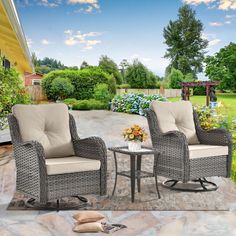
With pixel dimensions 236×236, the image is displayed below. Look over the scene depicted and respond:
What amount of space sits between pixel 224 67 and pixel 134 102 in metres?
7.81

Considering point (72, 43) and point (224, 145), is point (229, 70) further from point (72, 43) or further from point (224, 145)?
point (224, 145)

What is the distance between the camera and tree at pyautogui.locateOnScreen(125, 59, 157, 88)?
18.8 meters

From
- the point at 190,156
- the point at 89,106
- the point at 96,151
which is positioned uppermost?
the point at 96,151

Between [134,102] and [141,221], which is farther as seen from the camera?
[134,102]

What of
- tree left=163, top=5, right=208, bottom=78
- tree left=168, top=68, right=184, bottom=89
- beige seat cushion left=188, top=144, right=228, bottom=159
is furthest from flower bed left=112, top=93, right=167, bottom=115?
tree left=163, top=5, right=208, bottom=78

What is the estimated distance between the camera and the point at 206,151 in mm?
5062

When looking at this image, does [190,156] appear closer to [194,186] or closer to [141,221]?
[194,186]

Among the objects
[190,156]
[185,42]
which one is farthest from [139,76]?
[190,156]

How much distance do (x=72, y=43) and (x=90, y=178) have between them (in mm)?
19813

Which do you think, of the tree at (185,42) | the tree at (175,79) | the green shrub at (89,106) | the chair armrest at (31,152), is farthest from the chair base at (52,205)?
the tree at (185,42)

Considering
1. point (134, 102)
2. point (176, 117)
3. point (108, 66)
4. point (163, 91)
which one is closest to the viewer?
point (176, 117)

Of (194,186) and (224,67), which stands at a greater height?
(224,67)

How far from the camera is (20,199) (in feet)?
15.6

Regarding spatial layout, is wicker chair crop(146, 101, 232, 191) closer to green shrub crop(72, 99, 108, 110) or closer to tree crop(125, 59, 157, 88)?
green shrub crop(72, 99, 108, 110)
